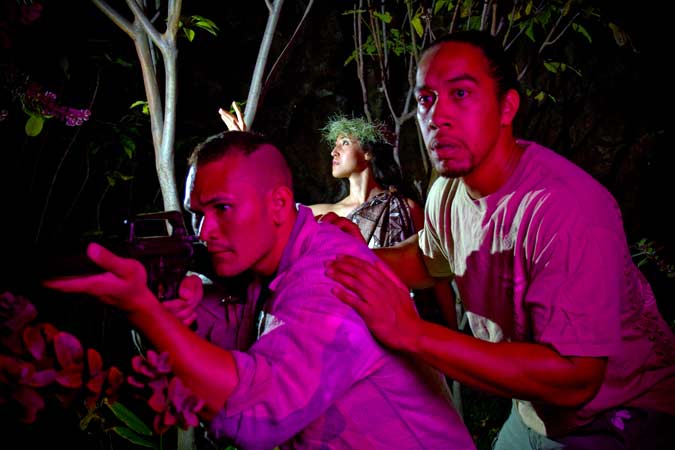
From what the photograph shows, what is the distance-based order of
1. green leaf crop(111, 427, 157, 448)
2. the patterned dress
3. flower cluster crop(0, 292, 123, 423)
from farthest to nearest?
the patterned dress → green leaf crop(111, 427, 157, 448) → flower cluster crop(0, 292, 123, 423)

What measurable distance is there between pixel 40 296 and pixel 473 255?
1789 millimetres

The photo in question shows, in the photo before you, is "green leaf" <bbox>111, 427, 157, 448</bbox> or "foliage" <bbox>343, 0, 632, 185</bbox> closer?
"green leaf" <bbox>111, 427, 157, 448</bbox>

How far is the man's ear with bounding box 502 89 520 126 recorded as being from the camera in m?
2.23

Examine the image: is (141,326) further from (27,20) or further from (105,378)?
(27,20)

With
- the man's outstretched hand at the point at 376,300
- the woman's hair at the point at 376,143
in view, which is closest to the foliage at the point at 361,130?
the woman's hair at the point at 376,143

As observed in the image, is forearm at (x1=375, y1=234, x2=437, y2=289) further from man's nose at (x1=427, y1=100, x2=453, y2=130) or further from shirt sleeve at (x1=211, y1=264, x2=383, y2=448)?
shirt sleeve at (x1=211, y1=264, x2=383, y2=448)

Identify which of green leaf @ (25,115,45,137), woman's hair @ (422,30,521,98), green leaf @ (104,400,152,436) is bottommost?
green leaf @ (104,400,152,436)

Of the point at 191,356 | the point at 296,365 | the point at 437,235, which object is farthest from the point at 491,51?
the point at 191,356

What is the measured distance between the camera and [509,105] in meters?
2.24

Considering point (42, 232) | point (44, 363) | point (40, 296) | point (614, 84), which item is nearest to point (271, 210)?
point (40, 296)

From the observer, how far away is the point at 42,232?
509 cm

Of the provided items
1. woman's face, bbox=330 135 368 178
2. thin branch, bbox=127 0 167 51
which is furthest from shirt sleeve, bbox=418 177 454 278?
woman's face, bbox=330 135 368 178

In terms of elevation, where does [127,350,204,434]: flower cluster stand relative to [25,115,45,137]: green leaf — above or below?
below

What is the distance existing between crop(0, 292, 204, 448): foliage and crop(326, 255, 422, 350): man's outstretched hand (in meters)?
0.65
